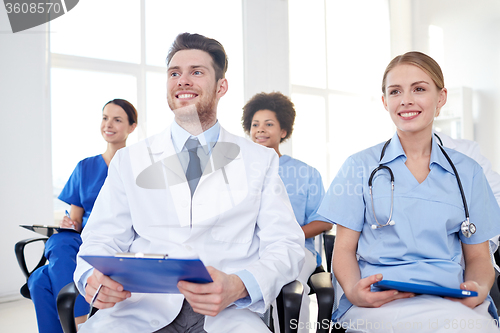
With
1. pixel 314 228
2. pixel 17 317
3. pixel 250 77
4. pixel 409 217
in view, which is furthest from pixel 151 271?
pixel 250 77

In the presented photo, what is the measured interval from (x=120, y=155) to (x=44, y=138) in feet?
7.30

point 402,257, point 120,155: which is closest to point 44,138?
point 120,155

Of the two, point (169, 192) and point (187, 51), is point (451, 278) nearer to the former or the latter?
point (169, 192)

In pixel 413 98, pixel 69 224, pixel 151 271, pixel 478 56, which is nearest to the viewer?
pixel 151 271

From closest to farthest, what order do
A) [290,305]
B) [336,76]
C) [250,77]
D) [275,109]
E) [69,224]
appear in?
1. [290,305]
2. [69,224]
3. [275,109]
4. [250,77]
5. [336,76]

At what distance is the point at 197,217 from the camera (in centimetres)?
128

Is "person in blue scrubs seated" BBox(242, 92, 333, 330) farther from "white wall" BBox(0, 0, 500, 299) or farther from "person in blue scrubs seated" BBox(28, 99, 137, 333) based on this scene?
"white wall" BBox(0, 0, 500, 299)

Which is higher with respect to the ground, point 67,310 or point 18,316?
point 67,310

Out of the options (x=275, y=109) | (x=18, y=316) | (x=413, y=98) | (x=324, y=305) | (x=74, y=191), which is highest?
(x=275, y=109)

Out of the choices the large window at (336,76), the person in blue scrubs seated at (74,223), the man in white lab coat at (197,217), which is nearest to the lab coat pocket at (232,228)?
the man in white lab coat at (197,217)

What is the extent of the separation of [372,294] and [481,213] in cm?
50

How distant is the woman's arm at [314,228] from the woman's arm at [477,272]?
0.78 metres

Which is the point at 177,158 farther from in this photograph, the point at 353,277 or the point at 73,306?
the point at 353,277

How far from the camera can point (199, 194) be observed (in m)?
1.32
